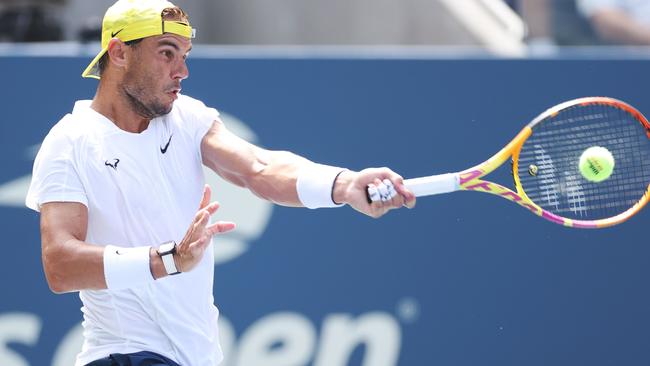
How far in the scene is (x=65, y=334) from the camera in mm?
5090

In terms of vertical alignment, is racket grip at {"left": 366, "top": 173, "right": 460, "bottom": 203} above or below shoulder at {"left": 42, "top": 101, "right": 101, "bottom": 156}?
below

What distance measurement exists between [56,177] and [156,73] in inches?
19.0

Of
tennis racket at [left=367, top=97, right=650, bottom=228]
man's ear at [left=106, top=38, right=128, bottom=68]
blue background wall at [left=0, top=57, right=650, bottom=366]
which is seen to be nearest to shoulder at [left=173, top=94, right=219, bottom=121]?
man's ear at [left=106, top=38, right=128, bottom=68]

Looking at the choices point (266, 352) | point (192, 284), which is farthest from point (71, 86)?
point (192, 284)

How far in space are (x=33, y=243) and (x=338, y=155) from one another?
4.90 ft

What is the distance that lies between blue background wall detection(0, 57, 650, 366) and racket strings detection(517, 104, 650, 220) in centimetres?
44

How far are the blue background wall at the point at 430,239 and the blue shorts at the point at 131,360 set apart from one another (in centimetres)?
178

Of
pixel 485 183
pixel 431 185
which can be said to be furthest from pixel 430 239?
pixel 431 185

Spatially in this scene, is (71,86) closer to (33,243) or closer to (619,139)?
(33,243)

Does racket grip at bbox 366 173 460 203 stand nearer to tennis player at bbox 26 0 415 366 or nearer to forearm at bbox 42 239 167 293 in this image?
tennis player at bbox 26 0 415 366

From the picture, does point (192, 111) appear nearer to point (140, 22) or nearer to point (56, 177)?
point (140, 22)

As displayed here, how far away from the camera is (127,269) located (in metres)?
3.16

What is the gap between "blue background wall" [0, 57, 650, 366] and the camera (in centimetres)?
527

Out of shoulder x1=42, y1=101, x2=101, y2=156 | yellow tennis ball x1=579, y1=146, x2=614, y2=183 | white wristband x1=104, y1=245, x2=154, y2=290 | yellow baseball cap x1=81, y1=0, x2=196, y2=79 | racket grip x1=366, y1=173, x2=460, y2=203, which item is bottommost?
white wristband x1=104, y1=245, x2=154, y2=290
